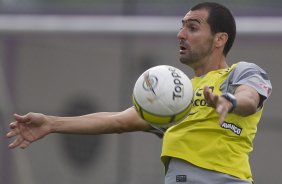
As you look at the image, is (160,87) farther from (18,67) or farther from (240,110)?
(18,67)

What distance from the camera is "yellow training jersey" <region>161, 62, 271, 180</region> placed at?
17.2 ft

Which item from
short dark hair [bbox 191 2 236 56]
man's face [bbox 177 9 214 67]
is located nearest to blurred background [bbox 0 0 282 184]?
short dark hair [bbox 191 2 236 56]

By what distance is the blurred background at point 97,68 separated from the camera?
10.8 meters

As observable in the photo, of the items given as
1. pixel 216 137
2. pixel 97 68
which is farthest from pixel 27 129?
pixel 97 68

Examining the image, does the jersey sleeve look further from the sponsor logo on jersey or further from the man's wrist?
the man's wrist

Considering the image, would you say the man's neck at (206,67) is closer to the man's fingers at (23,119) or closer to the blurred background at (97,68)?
the man's fingers at (23,119)

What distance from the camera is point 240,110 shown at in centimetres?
471

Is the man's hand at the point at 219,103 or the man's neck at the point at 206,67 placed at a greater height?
the man's neck at the point at 206,67

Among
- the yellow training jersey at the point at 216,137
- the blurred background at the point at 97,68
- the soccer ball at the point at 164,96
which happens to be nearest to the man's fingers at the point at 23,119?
the soccer ball at the point at 164,96

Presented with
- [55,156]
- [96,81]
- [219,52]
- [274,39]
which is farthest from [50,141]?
→ [219,52]

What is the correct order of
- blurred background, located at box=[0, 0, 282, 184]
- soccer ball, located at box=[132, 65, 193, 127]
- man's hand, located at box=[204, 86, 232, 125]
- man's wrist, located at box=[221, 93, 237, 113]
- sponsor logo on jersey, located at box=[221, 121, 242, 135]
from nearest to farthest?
man's hand, located at box=[204, 86, 232, 125] < man's wrist, located at box=[221, 93, 237, 113] < soccer ball, located at box=[132, 65, 193, 127] < sponsor logo on jersey, located at box=[221, 121, 242, 135] < blurred background, located at box=[0, 0, 282, 184]

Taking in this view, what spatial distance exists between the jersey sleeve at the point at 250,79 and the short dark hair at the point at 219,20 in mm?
543

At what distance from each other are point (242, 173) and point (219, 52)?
0.85 meters

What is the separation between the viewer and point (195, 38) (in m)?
5.62
